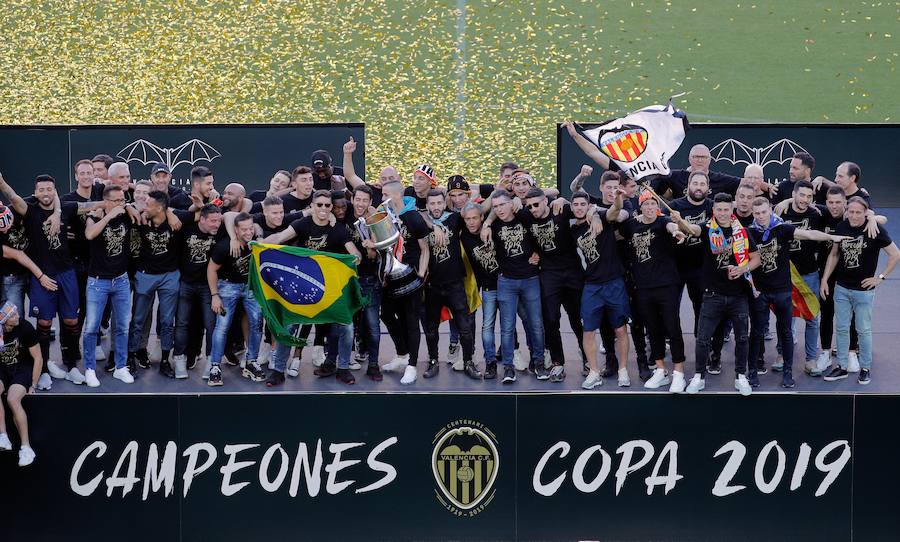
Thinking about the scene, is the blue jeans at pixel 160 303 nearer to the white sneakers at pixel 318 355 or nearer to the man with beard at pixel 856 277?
the white sneakers at pixel 318 355

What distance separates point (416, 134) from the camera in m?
20.9

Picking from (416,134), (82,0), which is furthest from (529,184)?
(82,0)

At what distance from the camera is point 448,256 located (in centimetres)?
1120

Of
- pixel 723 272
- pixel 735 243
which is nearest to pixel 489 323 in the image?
pixel 723 272

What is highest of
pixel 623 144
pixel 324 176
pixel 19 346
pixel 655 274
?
pixel 623 144

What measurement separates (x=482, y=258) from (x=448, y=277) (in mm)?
384

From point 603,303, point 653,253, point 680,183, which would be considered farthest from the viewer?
point 680,183

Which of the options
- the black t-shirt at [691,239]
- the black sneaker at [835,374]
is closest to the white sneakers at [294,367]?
the black t-shirt at [691,239]

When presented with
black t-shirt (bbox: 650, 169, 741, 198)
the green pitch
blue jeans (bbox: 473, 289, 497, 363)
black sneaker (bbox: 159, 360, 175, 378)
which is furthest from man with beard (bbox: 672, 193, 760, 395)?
the green pitch

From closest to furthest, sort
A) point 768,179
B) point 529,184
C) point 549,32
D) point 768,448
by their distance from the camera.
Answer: point 768,448 < point 529,184 < point 768,179 < point 549,32

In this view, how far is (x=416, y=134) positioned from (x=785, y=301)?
1108 cm

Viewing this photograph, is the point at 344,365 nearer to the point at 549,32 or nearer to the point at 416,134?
the point at 416,134

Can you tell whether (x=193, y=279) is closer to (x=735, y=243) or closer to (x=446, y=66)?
(x=735, y=243)

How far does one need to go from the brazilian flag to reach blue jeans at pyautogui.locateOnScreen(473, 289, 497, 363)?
3.98 ft
